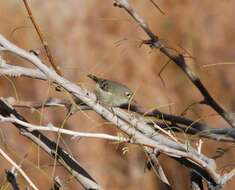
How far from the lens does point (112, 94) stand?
0.91m

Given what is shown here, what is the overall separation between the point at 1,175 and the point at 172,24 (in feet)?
4.81

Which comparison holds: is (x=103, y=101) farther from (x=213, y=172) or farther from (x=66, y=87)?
(x=213, y=172)

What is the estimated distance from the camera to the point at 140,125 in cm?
85

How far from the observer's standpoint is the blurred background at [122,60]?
400cm

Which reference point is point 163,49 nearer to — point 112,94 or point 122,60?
point 112,94

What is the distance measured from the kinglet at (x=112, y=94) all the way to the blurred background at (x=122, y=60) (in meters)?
2.60

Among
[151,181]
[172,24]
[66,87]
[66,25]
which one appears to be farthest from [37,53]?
[66,25]

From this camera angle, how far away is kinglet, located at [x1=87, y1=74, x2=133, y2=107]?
887 mm

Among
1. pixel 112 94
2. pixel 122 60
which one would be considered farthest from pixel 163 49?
pixel 122 60

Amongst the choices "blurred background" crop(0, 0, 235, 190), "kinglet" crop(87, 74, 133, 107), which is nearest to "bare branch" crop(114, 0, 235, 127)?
"kinglet" crop(87, 74, 133, 107)

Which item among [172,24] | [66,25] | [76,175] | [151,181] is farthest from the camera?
[66,25]

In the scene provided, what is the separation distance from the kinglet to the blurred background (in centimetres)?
260

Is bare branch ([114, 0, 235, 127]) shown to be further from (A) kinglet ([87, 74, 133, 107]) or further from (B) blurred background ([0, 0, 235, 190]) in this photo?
(B) blurred background ([0, 0, 235, 190])

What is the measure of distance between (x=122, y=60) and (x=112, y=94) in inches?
144
